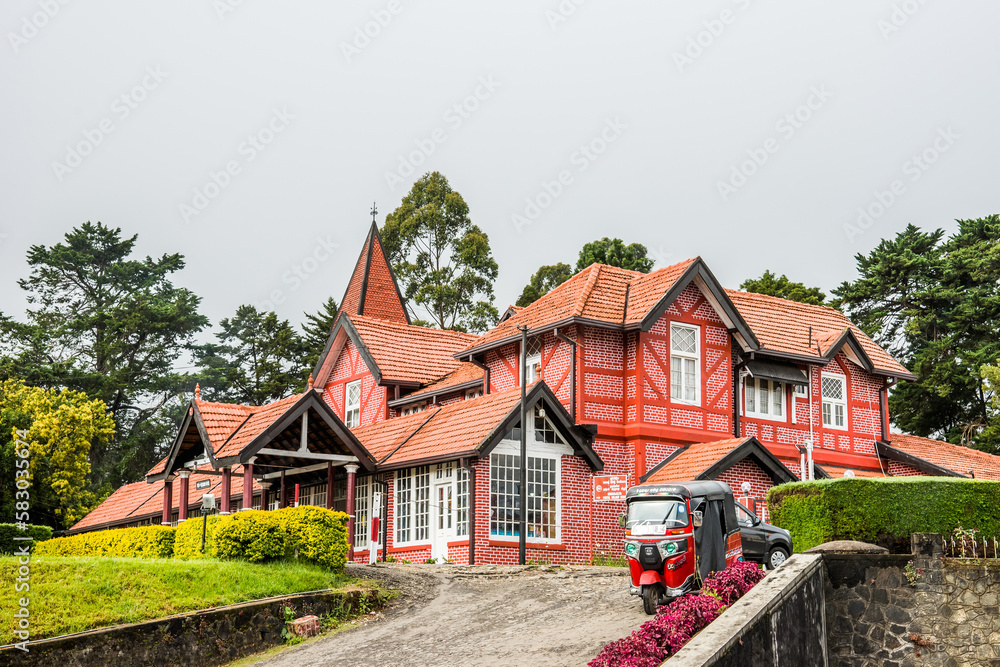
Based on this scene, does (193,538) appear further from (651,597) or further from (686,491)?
(686,491)

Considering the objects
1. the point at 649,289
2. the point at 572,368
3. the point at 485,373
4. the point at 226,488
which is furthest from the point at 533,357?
the point at 226,488

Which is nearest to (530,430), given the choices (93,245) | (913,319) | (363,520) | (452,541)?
(452,541)

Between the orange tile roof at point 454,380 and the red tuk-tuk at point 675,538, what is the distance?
1526 cm

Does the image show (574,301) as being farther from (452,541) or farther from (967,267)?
(967,267)

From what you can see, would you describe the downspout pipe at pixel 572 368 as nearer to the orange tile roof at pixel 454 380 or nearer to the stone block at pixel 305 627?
the orange tile roof at pixel 454 380

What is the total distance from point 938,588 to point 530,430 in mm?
11873

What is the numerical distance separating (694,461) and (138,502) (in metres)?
20.4

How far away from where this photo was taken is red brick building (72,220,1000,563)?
79.6 feet

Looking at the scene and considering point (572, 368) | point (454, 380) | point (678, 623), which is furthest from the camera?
point (454, 380)

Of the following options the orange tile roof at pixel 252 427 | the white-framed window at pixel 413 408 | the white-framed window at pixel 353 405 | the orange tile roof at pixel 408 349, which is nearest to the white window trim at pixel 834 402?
the orange tile roof at pixel 408 349

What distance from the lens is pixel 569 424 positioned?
2494 centimetres

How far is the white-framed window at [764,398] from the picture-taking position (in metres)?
29.5

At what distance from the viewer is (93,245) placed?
59.3 meters

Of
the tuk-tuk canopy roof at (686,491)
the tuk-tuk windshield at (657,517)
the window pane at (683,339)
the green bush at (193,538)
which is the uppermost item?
the window pane at (683,339)
